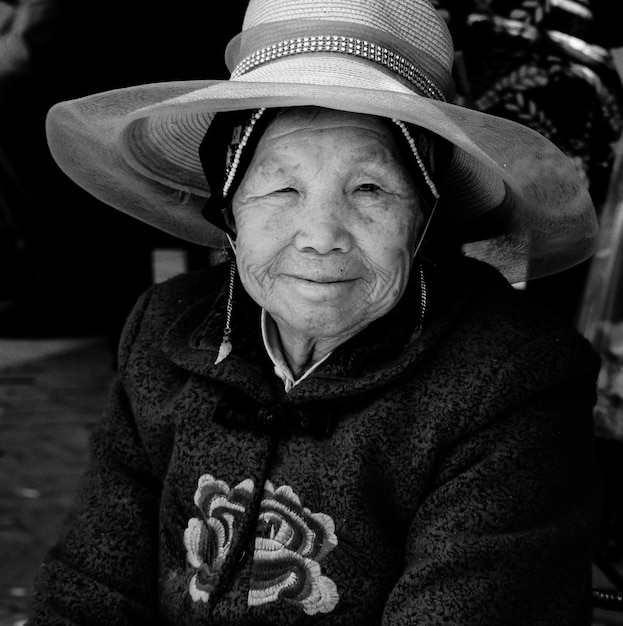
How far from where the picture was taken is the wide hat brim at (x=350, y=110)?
51.5 inches

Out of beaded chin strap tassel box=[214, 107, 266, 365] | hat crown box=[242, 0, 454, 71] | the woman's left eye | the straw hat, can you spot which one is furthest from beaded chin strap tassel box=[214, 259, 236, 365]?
hat crown box=[242, 0, 454, 71]

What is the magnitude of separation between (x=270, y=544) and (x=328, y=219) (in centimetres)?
61

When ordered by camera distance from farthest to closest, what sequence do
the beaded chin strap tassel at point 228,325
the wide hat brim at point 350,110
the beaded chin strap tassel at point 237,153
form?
the beaded chin strap tassel at point 228,325
the beaded chin strap tassel at point 237,153
the wide hat brim at point 350,110

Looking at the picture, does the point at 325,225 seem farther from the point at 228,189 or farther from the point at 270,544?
the point at 270,544

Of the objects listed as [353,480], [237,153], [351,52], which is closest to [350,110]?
[351,52]

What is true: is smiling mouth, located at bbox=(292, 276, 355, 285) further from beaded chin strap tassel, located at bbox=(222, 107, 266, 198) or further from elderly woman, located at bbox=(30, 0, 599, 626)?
beaded chin strap tassel, located at bbox=(222, 107, 266, 198)

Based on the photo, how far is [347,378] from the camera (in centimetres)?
148

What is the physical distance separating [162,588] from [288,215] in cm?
82

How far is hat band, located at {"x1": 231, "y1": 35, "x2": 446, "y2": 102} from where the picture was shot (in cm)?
140

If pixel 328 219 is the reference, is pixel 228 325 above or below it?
below

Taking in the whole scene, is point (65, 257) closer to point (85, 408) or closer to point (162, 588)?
point (85, 408)

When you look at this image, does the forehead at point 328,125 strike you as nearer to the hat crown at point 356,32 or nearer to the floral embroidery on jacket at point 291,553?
the hat crown at point 356,32

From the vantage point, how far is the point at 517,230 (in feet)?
5.60

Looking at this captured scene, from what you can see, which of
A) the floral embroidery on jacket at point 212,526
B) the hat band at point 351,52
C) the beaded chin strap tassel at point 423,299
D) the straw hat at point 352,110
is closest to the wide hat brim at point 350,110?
the straw hat at point 352,110
